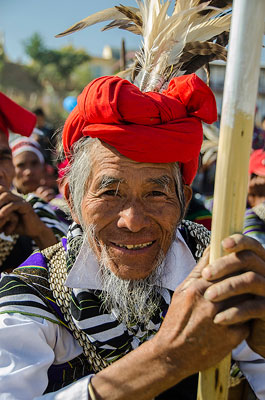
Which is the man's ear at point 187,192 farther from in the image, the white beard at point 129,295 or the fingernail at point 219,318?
the fingernail at point 219,318

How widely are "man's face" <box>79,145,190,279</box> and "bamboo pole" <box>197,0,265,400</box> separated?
56 centimetres

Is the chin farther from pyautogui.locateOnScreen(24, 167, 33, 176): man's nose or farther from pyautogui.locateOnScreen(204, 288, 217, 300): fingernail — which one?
pyautogui.locateOnScreen(24, 167, 33, 176): man's nose

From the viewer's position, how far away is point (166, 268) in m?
1.88

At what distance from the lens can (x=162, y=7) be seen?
176cm

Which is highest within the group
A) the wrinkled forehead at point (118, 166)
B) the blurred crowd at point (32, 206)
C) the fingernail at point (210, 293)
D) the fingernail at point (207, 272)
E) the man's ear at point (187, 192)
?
the wrinkled forehead at point (118, 166)

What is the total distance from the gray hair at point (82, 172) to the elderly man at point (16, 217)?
3.16 ft

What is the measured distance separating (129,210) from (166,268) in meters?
0.39

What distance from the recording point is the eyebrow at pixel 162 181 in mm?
1701

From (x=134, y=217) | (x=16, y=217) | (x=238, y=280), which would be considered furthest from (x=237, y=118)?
(x=16, y=217)

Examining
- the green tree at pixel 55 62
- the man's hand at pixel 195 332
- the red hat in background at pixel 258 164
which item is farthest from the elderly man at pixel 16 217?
the green tree at pixel 55 62

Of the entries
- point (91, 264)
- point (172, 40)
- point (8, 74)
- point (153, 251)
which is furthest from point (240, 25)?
point (8, 74)

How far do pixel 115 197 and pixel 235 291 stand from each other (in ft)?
2.43

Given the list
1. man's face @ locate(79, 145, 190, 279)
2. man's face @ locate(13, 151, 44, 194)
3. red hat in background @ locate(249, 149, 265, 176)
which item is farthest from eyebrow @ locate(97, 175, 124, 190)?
man's face @ locate(13, 151, 44, 194)

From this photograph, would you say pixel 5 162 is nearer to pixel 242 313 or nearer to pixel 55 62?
pixel 242 313
